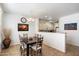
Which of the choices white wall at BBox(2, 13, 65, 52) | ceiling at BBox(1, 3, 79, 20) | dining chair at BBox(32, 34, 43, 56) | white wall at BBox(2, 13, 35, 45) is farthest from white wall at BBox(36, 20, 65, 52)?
white wall at BBox(2, 13, 35, 45)

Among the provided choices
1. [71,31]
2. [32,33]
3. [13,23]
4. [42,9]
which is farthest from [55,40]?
[13,23]

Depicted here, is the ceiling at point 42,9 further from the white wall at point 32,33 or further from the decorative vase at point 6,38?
the decorative vase at point 6,38

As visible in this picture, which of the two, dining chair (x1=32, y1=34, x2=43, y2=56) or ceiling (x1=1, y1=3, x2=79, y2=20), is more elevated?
ceiling (x1=1, y1=3, x2=79, y2=20)

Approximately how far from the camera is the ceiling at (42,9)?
1.78m

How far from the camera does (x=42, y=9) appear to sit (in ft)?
6.05

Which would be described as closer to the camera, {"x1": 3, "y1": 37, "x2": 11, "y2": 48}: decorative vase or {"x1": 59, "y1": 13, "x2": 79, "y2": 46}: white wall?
{"x1": 3, "y1": 37, "x2": 11, "y2": 48}: decorative vase

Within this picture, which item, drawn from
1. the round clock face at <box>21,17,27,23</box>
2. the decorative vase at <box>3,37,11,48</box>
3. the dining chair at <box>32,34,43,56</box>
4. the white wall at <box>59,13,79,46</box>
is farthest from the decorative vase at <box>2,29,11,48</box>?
the white wall at <box>59,13,79,46</box>

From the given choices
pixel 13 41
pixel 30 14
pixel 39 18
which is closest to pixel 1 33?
pixel 13 41

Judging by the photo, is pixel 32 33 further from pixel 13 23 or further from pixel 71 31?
pixel 71 31

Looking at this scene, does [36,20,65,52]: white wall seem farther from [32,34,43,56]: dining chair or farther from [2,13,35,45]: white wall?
[2,13,35,45]: white wall

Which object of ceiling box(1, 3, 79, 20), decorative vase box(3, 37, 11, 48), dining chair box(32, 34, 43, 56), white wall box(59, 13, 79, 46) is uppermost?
ceiling box(1, 3, 79, 20)

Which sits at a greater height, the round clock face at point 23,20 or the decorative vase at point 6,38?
the round clock face at point 23,20

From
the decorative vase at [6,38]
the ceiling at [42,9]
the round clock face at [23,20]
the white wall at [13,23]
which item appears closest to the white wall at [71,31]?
the ceiling at [42,9]

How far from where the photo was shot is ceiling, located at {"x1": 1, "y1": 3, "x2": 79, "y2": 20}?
5.83ft
